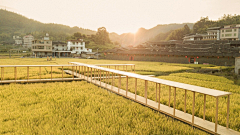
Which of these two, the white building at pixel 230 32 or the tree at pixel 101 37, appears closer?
the white building at pixel 230 32

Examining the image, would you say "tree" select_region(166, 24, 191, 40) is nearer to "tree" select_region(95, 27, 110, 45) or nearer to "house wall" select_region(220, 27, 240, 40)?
"house wall" select_region(220, 27, 240, 40)

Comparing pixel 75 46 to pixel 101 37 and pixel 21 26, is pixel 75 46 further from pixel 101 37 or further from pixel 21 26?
pixel 21 26

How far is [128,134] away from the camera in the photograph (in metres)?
3.83

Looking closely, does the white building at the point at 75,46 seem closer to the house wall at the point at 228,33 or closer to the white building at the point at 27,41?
the white building at the point at 27,41

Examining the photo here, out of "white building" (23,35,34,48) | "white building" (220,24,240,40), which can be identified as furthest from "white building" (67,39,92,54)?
"white building" (220,24,240,40)

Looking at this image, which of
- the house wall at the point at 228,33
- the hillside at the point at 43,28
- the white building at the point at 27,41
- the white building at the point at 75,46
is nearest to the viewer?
the house wall at the point at 228,33

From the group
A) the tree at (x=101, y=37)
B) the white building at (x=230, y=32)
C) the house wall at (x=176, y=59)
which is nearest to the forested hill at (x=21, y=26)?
the tree at (x=101, y=37)

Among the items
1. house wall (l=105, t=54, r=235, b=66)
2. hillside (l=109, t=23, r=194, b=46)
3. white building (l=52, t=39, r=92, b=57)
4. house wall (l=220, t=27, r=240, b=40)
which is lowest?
house wall (l=105, t=54, r=235, b=66)

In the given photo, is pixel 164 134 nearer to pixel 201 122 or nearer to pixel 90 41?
pixel 201 122

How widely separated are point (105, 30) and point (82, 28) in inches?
3459

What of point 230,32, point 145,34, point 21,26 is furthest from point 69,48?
point 21,26

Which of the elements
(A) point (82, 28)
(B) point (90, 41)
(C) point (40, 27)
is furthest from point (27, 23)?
(B) point (90, 41)

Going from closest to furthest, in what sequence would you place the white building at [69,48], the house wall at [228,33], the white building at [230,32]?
the white building at [230,32] → the house wall at [228,33] → the white building at [69,48]

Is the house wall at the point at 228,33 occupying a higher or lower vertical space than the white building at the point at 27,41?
lower
